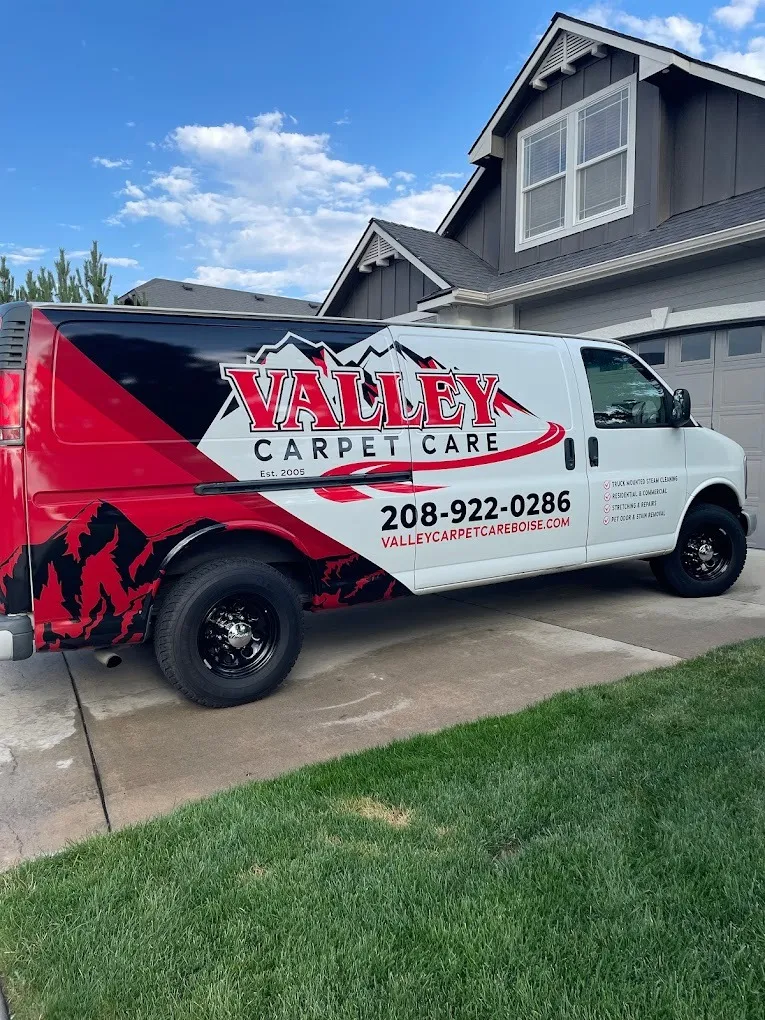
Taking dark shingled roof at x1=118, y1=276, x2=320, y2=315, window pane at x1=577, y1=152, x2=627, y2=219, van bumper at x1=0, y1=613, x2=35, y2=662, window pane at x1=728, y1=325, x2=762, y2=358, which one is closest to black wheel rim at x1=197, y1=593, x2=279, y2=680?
van bumper at x1=0, y1=613, x2=35, y2=662

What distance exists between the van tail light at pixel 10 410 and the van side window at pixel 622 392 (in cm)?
404

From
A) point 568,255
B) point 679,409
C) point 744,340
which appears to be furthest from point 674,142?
point 679,409

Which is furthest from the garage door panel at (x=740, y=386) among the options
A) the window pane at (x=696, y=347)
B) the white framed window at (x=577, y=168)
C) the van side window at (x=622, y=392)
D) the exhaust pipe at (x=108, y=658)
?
the exhaust pipe at (x=108, y=658)

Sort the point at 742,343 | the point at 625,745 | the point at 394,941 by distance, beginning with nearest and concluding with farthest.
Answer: the point at 394,941, the point at 625,745, the point at 742,343

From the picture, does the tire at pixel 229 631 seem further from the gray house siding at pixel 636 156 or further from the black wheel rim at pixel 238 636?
the gray house siding at pixel 636 156

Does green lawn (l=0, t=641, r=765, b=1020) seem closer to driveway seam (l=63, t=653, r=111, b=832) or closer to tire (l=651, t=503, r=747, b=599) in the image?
driveway seam (l=63, t=653, r=111, b=832)

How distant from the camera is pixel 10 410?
3.71m

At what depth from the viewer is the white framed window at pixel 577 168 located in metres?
10.7

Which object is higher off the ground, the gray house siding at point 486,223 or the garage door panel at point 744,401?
the gray house siding at point 486,223

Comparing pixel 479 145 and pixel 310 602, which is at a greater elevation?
pixel 479 145

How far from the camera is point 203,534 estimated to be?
4.25m

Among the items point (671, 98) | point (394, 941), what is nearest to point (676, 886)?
point (394, 941)

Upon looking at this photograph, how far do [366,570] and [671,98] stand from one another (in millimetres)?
8695

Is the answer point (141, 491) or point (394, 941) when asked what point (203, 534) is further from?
point (394, 941)
